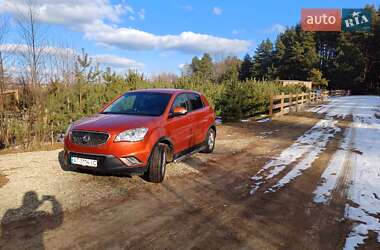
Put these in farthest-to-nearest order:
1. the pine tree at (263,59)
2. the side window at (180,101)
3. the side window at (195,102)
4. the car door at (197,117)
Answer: the pine tree at (263,59)
the side window at (195,102)
the car door at (197,117)
the side window at (180,101)

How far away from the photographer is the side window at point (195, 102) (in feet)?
26.2

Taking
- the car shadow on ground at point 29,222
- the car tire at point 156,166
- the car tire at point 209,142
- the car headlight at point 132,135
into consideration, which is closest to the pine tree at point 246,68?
the car tire at point 209,142

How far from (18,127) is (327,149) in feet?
28.3

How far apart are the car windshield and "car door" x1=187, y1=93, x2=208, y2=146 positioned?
86 cm

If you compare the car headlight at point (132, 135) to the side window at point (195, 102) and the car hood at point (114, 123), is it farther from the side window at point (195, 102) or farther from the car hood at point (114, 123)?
the side window at point (195, 102)

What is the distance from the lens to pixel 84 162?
5820 millimetres

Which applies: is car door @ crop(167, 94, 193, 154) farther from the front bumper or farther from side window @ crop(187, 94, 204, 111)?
the front bumper

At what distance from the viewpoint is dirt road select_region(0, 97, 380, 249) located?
4031 mm

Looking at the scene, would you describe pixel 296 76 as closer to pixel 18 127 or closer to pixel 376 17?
pixel 376 17

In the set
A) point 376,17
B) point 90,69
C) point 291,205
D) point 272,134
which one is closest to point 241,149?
point 272,134

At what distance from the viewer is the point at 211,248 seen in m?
3.82

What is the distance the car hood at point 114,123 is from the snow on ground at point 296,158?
2.20m

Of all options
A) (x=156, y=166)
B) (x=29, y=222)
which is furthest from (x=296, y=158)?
(x=29, y=222)

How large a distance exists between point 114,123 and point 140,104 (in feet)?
3.93
